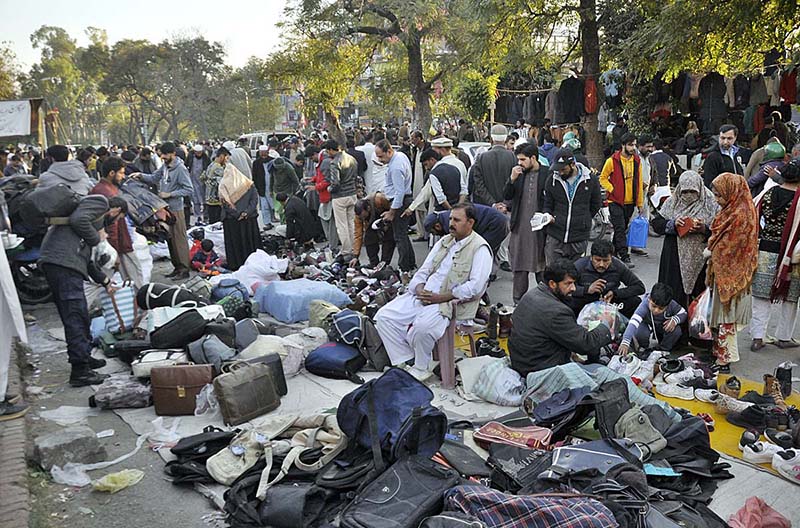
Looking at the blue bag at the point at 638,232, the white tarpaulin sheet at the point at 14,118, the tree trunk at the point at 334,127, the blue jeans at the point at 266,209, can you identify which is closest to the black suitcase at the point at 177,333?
the blue bag at the point at 638,232

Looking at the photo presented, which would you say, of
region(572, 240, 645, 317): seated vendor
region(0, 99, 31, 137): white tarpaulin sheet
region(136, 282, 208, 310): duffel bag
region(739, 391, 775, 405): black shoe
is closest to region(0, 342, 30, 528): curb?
region(136, 282, 208, 310): duffel bag

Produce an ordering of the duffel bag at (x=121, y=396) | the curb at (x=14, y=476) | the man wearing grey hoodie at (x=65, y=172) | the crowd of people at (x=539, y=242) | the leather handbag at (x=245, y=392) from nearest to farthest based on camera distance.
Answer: the curb at (x=14, y=476) → the leather handbag at (x=245, y=392) → the duffel bag at (x=121, y=396) → the crowd of people at (x=539, y=242) → the man wearing grey hoodie at (x=65, y=172)

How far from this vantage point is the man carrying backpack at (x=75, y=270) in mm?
6098

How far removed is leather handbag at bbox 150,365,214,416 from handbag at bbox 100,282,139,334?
1.87m

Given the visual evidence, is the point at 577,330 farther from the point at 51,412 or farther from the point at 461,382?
the point at 51,412

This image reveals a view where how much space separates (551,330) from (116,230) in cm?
552

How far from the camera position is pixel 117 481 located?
4617mm

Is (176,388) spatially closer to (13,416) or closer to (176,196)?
(13,416)

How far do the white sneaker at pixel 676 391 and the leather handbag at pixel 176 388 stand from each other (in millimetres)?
3686

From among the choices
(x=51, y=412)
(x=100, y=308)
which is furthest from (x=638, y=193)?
(x=51, y=412)

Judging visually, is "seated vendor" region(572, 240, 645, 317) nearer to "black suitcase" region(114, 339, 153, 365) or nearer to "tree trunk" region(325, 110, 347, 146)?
"black suitcase" region(114, 339, 153, 365)

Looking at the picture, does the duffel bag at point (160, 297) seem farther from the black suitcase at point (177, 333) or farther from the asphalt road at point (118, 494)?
the asphalt road at point (118, 494)

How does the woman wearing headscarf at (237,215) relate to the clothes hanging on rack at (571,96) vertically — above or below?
below

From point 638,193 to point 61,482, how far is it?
26.0 feet
